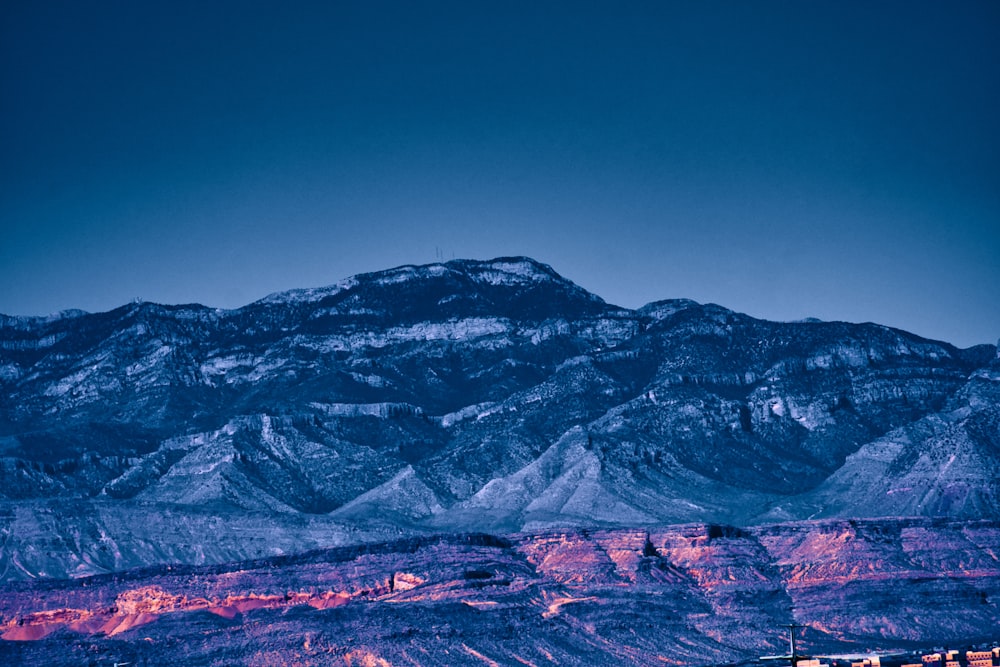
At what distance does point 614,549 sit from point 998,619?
31.7m

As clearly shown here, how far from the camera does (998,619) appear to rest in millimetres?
139750

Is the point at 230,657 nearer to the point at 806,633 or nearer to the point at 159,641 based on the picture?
the point at 159,641

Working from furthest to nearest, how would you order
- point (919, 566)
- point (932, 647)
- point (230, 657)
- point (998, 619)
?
point (919, 566) < point (998, 619) < point (932, 647) < point (230, 657)

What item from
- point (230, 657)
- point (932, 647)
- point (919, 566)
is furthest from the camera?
point (919, 566)

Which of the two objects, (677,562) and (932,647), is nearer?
(932,647)

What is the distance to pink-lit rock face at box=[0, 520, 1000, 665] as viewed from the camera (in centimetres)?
12569

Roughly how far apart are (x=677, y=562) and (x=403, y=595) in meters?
25.9

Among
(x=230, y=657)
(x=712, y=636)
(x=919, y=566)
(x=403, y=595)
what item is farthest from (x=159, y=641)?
(x=919, y=566)

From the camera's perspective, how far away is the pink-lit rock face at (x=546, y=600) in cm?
12569

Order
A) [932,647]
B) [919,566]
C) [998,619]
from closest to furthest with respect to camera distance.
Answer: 1. [932,647]
2. [998,619]
3. [919,566]

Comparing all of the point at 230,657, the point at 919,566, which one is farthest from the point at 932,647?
the point at 230,657

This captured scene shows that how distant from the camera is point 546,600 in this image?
141750 mm

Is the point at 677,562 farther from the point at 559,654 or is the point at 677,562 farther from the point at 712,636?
the point at 559,654

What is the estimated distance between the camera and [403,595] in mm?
142500
